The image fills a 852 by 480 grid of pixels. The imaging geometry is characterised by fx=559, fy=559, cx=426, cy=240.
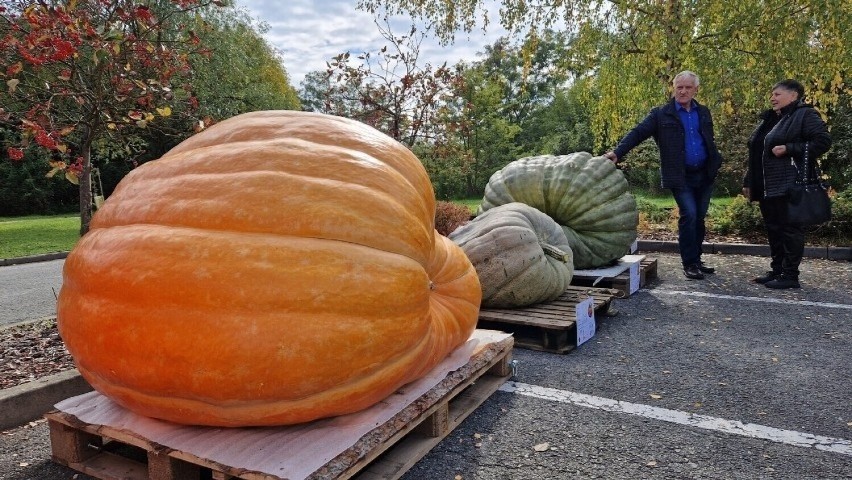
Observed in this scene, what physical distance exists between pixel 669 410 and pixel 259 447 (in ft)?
6.22

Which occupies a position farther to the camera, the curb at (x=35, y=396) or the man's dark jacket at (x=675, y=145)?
the man's dark jacket at (x=675, y=145)

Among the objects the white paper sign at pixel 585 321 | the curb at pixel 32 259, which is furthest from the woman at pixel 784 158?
the curb at pixel 32 259

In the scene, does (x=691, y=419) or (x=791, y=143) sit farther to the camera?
(x=791, y=143)

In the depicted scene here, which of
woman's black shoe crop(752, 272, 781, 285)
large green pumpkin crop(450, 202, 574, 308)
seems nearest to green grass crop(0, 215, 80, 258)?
large green pumpkin crop(450, 202, 574, 308)

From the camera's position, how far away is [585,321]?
3.73 meters

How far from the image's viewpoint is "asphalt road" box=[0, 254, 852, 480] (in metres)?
2.14

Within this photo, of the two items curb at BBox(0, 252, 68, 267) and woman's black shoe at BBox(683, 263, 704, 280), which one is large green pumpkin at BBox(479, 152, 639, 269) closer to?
woman's black shoe at BBox(683, 263, 704, 280)

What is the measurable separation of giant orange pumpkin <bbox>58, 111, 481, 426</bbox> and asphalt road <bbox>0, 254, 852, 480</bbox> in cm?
63

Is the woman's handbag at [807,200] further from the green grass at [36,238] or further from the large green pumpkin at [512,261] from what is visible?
the green grass at [36,238]

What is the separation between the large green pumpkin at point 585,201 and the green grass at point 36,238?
948cm

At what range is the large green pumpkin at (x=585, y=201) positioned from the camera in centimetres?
513

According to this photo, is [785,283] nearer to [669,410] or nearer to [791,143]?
[791,143]

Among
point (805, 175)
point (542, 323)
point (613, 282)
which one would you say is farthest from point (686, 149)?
point (542, 323)

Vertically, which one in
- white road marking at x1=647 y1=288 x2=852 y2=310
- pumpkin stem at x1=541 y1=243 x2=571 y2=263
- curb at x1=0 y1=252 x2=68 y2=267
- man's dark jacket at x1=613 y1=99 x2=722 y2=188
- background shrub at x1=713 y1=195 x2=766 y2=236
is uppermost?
man's dark jacket at x1=613 y1=99 x2=722 y2=188
